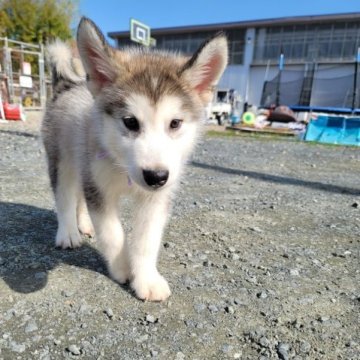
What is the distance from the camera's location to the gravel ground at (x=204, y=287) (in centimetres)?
190

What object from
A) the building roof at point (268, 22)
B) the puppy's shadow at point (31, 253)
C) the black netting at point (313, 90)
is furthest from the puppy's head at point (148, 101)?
the building roof at point (268, 22)

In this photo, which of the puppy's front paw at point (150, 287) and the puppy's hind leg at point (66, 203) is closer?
the puppy's front paw at point (150, 287)

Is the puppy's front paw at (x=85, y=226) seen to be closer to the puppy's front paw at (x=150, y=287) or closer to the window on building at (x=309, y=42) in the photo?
the puppy's front paw at (x=150, y=287)

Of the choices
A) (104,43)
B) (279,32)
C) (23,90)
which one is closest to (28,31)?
(23,90)

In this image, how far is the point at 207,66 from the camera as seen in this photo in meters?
2.41

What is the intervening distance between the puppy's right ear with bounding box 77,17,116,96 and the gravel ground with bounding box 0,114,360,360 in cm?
129

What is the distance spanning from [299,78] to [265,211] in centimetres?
2953

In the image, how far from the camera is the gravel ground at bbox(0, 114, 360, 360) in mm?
1901

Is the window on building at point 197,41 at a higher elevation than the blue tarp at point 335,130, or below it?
higher

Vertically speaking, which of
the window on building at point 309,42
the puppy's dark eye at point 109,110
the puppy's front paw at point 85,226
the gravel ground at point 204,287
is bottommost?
the gravel ground at point 204,287

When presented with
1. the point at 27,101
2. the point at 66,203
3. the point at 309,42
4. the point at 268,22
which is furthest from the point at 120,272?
the point at 268,22

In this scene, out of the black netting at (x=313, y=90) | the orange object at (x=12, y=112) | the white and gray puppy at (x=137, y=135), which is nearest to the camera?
the white and gray puppy at (x=137, y=135)

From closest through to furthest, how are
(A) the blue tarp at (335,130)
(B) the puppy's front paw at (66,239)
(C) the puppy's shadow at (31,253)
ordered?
(C) the puppy's shadow at (31,253) < (B) the puppy's front paw at (66,239) < (A) the blue tarp at (335,130)

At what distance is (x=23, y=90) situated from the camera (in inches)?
671
